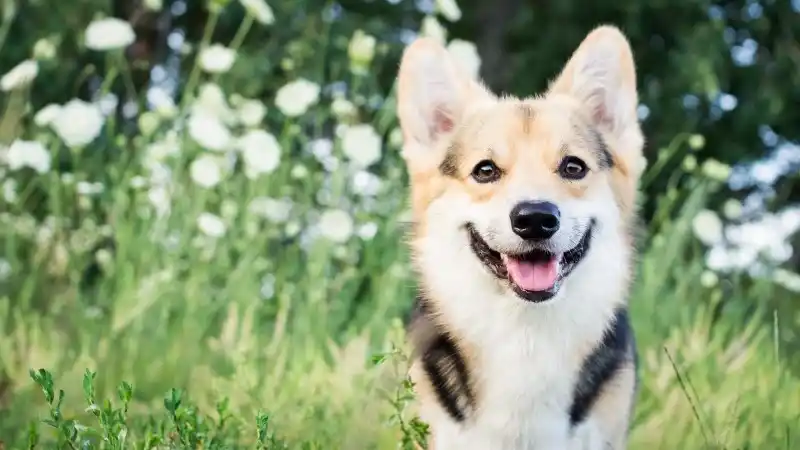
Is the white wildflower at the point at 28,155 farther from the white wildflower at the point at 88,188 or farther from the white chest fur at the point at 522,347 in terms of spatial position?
the white chest fur at the point at 522,347

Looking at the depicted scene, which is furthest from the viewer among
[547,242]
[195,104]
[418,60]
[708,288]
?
[708,288]

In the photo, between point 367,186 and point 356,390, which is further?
point 367,186

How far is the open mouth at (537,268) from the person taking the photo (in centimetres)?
229

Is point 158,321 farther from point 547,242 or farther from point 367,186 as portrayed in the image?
point 547,242

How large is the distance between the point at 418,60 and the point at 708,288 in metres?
3.17

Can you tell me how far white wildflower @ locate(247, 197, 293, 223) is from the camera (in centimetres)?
409

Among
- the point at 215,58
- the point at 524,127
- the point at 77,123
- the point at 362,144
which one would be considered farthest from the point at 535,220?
the point at 77,123

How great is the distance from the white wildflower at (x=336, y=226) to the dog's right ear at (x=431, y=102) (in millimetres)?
1231

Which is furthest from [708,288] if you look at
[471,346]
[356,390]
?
[471,346]

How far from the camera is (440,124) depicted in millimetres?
2811

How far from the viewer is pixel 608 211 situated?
96.1 inches

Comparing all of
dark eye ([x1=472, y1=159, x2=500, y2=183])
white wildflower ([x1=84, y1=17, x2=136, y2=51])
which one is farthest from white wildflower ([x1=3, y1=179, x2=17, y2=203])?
dark eye ([x1=472, y1=159, x2=500, y2=183])

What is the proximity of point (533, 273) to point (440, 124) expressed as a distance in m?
0.71

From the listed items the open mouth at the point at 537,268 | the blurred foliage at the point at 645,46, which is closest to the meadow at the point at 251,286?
the open mouth at the point at 537,268
